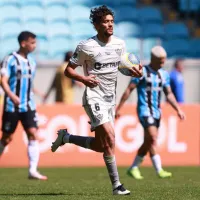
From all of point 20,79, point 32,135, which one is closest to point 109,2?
point 20,79

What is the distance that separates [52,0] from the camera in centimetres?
2095

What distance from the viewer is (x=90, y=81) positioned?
8.70 meters

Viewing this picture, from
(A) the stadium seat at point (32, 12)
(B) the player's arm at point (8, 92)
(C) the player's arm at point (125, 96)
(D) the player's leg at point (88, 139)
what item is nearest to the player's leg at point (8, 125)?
(B) the player's arm at point (8, 92)

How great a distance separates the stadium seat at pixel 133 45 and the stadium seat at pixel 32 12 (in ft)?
7.47

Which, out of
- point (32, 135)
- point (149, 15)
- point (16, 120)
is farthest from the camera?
point (149, 15)

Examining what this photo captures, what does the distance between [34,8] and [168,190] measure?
11953 millimetres

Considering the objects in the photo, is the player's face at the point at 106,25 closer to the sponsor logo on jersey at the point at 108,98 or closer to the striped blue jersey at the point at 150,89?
the sponsor logo on jersey at the point at 108,98

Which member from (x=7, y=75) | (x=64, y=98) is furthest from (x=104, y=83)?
(x=64, y=98)

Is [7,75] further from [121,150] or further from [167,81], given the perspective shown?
[121,150]

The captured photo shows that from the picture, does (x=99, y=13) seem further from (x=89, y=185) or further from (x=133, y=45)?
(x=133, y=45)

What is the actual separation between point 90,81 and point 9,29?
1143 cm

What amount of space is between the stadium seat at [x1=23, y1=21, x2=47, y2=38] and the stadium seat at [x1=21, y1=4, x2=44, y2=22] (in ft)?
0.51

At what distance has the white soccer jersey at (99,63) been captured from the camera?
353 inches

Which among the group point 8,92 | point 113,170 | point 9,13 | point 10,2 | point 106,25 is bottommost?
point 113,170
